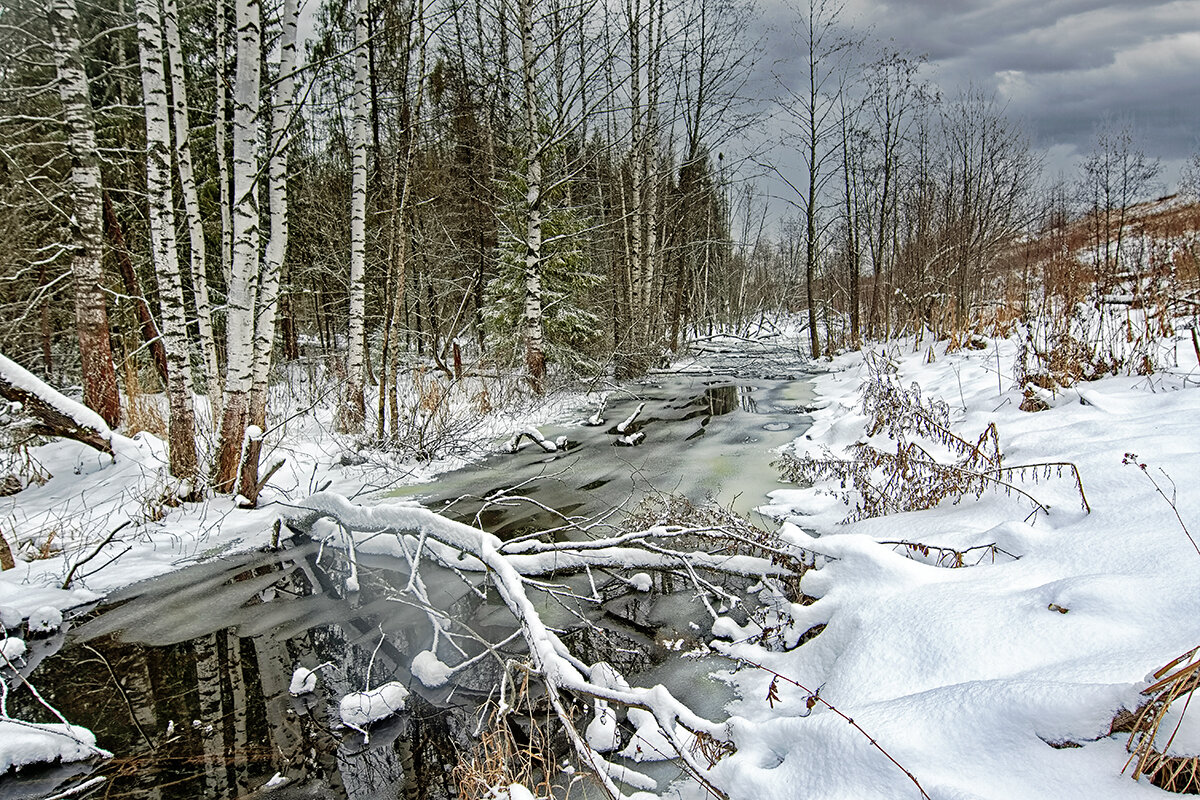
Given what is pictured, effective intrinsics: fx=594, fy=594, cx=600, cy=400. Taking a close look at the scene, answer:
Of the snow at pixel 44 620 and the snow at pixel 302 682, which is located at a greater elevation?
the snow at pixel 44 620

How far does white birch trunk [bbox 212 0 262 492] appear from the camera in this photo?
5914 millimetres

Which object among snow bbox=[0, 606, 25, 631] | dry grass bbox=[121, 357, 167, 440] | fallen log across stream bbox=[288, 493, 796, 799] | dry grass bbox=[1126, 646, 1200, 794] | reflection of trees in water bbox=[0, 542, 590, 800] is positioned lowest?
reflection of trees in water bbox=[0, 542, 590, 800]

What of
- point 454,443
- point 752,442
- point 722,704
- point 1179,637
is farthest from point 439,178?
point 1179,637

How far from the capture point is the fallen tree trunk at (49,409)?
5.77 m

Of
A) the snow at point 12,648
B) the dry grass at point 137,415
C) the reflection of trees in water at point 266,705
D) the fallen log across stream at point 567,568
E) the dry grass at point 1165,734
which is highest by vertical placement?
the dry grass at point 137,415

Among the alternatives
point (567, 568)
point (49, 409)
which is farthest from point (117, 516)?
point (567, 568)

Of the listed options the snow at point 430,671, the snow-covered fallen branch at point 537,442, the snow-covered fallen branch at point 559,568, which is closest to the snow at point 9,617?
the snow-covered fallen branch at point 559,568

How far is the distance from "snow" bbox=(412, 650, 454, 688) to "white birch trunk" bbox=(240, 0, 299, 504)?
4.07m

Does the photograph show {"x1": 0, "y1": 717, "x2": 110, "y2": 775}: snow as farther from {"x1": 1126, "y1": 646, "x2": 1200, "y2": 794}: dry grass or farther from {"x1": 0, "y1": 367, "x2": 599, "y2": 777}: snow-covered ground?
{"x1": 1126, "y1": 646, "x2": 1200, "y2": 794}: dry grass

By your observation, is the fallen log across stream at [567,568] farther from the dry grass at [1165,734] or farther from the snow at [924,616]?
the dry grass at [1165,734]

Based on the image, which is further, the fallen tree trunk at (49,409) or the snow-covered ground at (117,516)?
the fallen tree trunk at (49,409)

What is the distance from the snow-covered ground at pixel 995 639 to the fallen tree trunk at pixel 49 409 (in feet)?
22.7

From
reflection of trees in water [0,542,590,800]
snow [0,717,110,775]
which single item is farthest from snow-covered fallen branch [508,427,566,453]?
snow [0,717,110,775]

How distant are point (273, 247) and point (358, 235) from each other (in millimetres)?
2877
